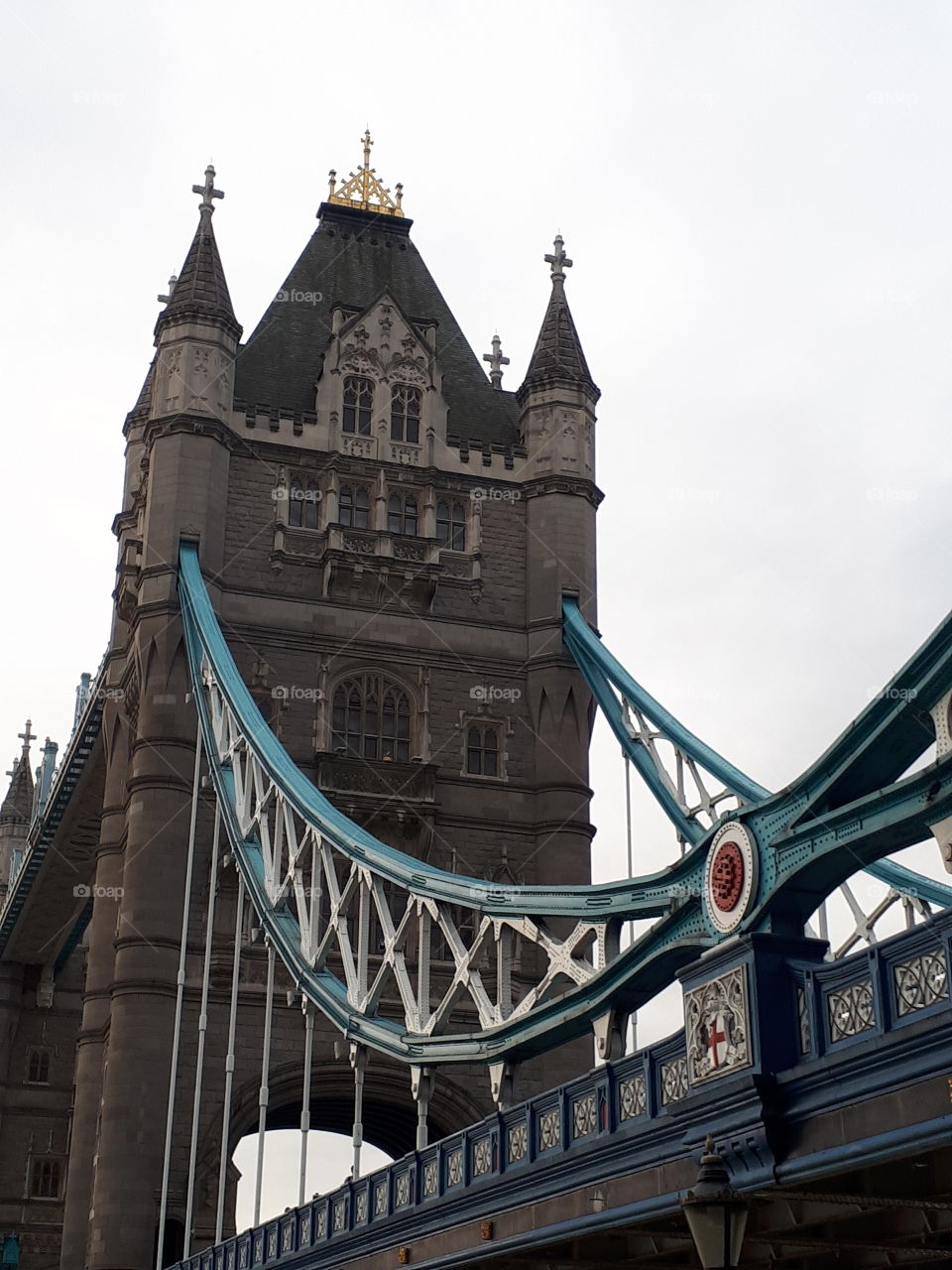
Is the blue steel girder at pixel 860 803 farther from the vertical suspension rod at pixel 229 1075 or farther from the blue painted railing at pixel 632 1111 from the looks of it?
the vertical suspension rod at pixel 229 1075

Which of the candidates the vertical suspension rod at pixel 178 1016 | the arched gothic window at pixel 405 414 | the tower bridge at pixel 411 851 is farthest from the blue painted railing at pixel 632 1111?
the arched gothic window at pixel 405 414

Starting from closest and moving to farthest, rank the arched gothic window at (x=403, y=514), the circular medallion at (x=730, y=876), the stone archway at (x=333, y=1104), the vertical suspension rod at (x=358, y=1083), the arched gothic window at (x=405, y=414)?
1. the circular medallion at (x=730, y=876)
2. the vertical suspension rod at (x=358, y=1083)
3. the stone archway at (x=333, y=1104)
4. the arched gothic window at (x=403, y=514)
5. the arched gothic window at (x=405, y=414)

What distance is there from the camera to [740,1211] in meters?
9.67

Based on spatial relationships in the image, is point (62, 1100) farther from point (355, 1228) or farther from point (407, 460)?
point (355, 1228)

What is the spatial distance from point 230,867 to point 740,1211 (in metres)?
27.5

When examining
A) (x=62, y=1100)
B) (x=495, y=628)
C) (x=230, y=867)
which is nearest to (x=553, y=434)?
(x=495, y=628)

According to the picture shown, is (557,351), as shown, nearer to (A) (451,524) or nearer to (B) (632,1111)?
(A) (451,524)

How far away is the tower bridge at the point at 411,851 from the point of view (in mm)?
14414

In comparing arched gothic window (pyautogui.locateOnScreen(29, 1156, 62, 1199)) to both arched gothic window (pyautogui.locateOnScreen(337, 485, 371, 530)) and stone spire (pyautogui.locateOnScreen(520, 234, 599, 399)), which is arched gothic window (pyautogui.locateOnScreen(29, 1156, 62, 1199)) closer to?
arched gothic window (pyautogui.locateOnScreen(337, 485, 371, 530))

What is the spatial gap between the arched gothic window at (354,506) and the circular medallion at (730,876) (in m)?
25.9

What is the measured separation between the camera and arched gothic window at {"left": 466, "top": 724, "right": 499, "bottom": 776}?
3894 cm

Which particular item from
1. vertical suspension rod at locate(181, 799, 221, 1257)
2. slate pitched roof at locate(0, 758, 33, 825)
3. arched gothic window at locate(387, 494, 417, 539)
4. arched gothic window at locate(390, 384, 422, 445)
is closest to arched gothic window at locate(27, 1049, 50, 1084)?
slate pitched roof at locate(0, 758, 33, 825)

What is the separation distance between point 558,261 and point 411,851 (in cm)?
1576

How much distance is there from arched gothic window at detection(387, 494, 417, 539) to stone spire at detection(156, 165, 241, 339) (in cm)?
530
